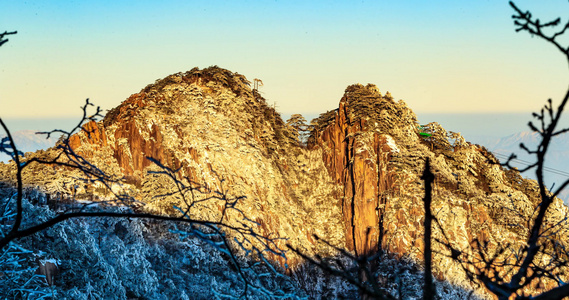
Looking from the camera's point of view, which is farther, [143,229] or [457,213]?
[457,213]

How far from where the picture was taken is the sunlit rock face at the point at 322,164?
1870 cm

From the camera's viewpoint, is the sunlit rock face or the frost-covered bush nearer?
the frost-covered bush

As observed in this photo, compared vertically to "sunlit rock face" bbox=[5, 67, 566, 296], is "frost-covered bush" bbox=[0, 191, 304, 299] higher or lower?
lower

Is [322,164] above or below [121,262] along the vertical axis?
above

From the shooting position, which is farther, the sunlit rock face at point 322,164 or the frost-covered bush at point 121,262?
the sunlit rock face at point 322,164

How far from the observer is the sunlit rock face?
18703 mm

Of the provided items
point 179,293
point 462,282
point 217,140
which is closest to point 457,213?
point 462,282

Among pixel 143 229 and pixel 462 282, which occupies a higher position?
pixel 143 229

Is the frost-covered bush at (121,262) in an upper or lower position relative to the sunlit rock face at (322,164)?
lower

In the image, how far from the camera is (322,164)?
21781mm

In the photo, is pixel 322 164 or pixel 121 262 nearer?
→ pixel 121 262

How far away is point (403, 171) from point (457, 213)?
9.37ft

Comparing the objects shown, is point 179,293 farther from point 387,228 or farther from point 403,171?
point 403,171

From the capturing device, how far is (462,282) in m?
19.2
